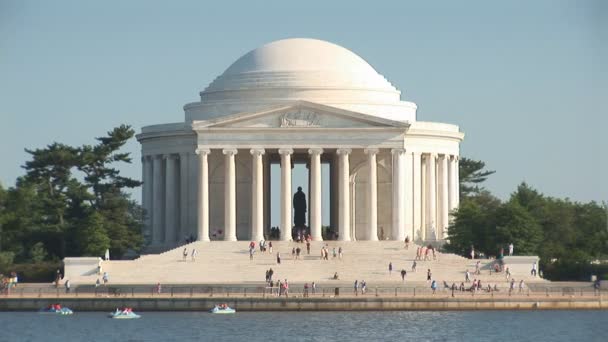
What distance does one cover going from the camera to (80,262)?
650 ft

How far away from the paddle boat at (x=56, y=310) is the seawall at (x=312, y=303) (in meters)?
0.65

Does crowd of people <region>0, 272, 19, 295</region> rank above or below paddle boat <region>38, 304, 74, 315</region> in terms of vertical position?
above

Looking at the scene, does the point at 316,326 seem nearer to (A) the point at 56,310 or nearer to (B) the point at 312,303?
(B) the point at 312,303

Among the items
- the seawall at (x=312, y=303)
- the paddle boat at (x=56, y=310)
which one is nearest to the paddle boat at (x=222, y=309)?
the seawall at (x=312, y=303)

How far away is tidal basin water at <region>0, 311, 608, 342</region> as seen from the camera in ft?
526

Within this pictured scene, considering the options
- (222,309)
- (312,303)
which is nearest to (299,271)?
(312,303)

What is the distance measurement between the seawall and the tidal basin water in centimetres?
52

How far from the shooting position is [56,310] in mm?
177625

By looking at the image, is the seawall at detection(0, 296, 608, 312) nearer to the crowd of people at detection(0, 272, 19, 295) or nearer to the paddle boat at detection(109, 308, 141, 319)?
the paddle boat at detection(109, 308, 141, 319)

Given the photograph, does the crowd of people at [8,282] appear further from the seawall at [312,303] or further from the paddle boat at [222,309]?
the paddle boat at [222,309]

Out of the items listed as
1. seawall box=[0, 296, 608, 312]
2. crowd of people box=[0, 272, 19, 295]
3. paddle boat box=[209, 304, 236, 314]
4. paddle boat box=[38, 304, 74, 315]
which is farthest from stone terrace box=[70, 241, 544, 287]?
paddle boat box=[38, 304, 74, 315]

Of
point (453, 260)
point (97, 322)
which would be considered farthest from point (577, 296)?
point (97, 322)

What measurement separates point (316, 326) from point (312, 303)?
1005 centimetres

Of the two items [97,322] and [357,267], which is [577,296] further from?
[97,322]
